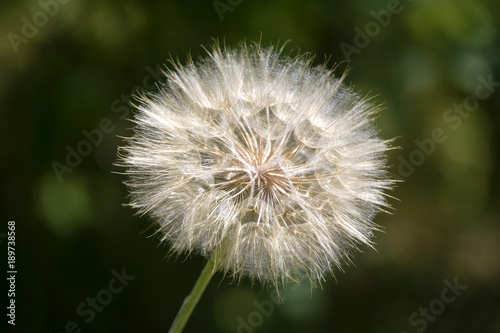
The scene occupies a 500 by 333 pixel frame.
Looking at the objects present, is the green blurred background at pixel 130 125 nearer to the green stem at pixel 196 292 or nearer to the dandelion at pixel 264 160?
the dandelion at pixel 264 160

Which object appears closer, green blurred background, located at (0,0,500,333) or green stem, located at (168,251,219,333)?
green stem, located at (168,251,219,333)

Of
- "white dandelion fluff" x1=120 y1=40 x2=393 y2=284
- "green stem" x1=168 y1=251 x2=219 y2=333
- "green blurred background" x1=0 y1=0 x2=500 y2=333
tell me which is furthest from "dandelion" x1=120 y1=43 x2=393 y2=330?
"green blurred background" x1=0 y1=0 x2=500 y2=333

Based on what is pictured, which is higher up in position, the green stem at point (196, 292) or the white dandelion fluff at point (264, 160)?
the white dandelion fluff at point (264, 160)

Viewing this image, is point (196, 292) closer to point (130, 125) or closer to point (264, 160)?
point (264, 160)

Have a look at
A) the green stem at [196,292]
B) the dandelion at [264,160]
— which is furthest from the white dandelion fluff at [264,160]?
the green stem at [196,292]

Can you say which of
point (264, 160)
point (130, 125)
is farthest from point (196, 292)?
point (130, 125)

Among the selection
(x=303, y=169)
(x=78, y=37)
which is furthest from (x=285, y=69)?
(x=78, y=37)

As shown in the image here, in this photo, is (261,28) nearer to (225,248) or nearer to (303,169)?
(303,169)

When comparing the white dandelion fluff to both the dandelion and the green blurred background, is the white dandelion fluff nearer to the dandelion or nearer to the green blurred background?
the dandelion
